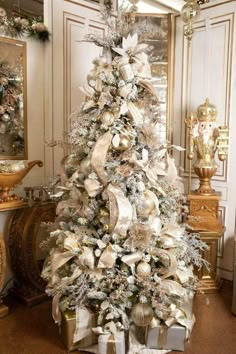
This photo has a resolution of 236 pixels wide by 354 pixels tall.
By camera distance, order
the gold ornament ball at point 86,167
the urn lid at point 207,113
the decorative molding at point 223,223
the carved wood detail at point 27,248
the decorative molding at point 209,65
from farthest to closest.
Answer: the decorative molding at point 223,223 → the decorative molding at point 209,65 → the urn lid at point 207,113 → the carved wood detail at point 27,248 → the gold ornament ball at point 86,167

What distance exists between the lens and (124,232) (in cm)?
188

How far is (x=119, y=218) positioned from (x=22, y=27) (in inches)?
76.8

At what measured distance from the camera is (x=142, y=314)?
1.90 meters

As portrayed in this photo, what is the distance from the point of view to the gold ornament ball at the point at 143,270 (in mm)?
1895

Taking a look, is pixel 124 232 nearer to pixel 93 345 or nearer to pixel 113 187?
pixel 113 187

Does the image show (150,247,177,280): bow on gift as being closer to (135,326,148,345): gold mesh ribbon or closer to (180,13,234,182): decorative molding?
(135,326,148,345): gold mesh ribbon

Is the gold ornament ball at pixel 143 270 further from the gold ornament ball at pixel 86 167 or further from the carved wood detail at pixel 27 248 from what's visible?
the carved wood detail at pixel 27 248

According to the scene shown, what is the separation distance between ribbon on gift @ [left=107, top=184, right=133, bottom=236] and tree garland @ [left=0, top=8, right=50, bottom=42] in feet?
5.73

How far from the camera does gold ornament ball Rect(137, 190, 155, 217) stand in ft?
6.40

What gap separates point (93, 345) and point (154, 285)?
579 mm

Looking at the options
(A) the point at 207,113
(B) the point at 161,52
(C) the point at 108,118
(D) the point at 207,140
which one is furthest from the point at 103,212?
(B) the point at 161,52

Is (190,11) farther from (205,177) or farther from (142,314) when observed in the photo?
(142,314)

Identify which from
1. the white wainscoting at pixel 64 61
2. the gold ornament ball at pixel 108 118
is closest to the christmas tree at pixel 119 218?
the gold ornament ball at pixel 108 118

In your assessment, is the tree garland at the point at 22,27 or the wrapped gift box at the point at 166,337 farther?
the tree garland at the point at 22,27
